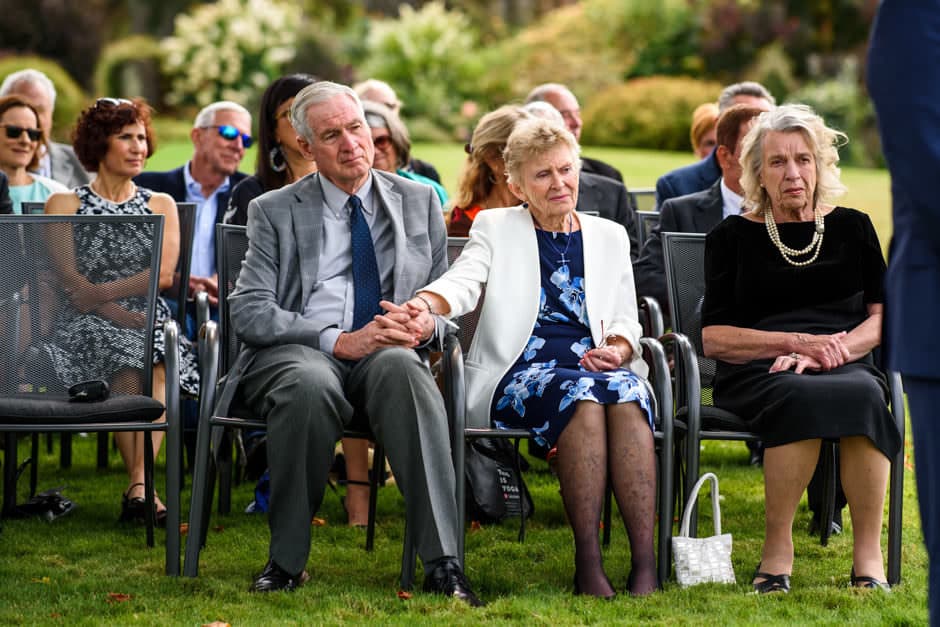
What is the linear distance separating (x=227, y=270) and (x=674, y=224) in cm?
197

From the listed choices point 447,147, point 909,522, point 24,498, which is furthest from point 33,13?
point 909,522

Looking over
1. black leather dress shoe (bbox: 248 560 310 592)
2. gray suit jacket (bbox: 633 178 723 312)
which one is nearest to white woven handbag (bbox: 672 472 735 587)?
black leather dress shoe (bbox: 248 560 310 592)

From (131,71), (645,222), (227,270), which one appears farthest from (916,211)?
(131,71)

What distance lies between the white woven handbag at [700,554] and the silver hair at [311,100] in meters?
1.80

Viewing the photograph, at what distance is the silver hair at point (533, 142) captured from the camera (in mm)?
4570

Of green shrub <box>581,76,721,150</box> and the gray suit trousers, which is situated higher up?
green shrub <box>581,76,721,150</box>

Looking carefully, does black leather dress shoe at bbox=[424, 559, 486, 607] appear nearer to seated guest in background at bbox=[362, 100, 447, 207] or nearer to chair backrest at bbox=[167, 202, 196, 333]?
chair backrest at bbox=[167, 202, 196, 333]

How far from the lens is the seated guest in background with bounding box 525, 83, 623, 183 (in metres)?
7.21

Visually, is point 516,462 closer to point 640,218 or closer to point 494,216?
point 494,216

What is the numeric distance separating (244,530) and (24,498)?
117 centimetres

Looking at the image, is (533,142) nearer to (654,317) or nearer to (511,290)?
(511,290)

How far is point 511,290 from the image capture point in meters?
4.55

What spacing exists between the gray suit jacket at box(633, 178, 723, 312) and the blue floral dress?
107 cm

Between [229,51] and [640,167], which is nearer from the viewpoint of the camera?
[640,167]
